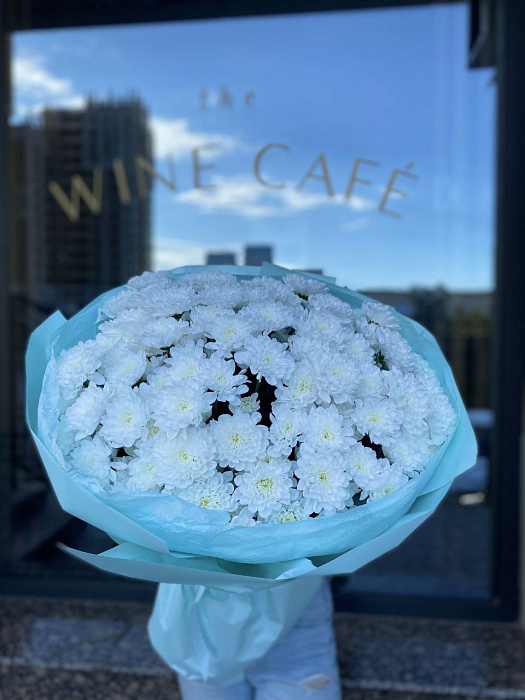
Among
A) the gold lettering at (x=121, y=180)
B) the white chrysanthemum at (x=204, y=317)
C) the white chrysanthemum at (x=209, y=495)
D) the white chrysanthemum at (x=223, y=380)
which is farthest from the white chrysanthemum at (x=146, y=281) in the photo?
the gold lettering at (x=121, y=180)

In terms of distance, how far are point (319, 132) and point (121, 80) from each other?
975 millimetres

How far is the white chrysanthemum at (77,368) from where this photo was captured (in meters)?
0.78

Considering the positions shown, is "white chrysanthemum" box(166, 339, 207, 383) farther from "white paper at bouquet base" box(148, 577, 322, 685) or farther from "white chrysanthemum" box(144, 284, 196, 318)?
"white paper at bouquet base" box(148, 577, 322, 685)

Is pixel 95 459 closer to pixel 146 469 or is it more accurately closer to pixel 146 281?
pixel 146 469

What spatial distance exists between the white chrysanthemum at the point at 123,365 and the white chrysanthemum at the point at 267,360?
0.39 feet

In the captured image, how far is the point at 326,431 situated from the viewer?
2.40 feet

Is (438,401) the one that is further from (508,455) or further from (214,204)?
(214,204)

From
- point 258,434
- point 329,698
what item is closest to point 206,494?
point 258,434

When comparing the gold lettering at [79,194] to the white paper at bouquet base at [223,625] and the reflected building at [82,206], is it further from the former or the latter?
the white paper at bouquet base at [223,625]

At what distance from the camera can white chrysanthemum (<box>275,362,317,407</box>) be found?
2.47ft

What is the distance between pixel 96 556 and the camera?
0.72 meters

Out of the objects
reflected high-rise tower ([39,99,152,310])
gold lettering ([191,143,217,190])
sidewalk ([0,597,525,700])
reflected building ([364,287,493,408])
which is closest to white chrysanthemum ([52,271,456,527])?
sidewalk ([0,597,525,700])

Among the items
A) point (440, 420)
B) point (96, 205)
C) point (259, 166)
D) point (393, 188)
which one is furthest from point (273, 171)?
point (440, 420)

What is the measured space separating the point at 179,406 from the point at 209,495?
0.10 metres
